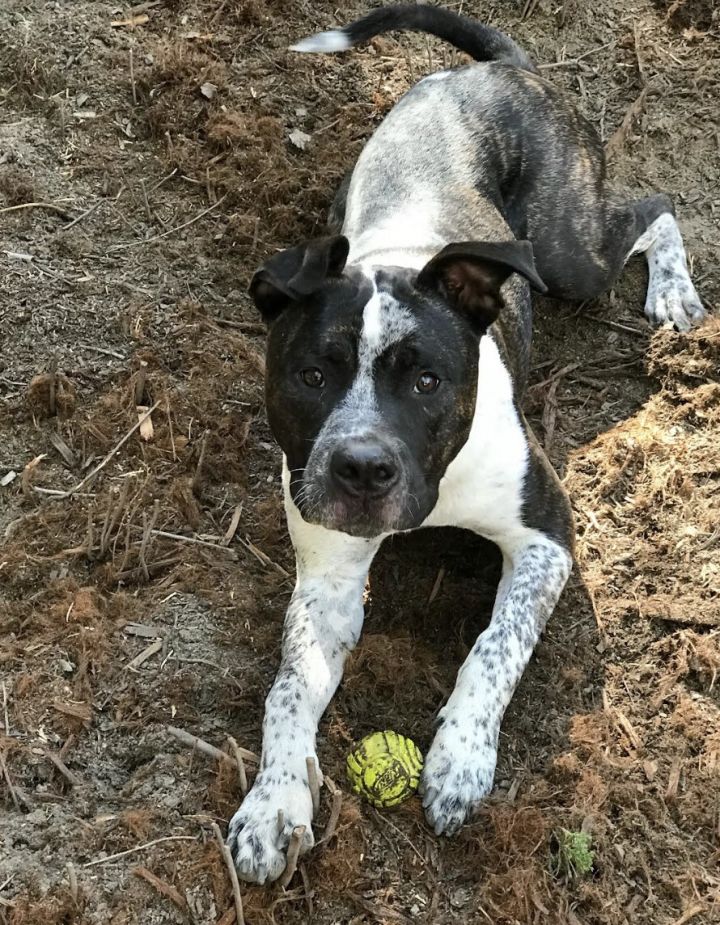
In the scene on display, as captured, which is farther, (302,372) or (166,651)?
(166,651)

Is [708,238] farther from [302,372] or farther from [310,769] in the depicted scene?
[310,769]

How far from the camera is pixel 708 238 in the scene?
21.0 ft

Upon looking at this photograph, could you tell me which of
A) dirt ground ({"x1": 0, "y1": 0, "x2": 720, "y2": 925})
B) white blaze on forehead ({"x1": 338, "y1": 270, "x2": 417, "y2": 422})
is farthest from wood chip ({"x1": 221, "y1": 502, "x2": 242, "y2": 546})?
white blaze on forehead ({"x1": 338, "y1": 270, "x2": 417, "y2": 422})

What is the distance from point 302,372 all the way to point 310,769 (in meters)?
1.36

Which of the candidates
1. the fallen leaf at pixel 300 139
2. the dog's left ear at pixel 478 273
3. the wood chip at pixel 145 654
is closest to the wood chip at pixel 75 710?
the wood chip at pixel 145 654

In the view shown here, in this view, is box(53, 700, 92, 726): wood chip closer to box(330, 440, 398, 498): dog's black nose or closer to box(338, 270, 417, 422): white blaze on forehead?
→ box(330, 440, 398, 498): dog's black nose

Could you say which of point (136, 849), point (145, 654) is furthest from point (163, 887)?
point (145, 654)

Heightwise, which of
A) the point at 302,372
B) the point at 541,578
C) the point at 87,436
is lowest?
the point at 87,436

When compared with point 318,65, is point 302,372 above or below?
above

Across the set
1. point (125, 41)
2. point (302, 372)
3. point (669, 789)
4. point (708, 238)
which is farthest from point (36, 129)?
point (669, 789)

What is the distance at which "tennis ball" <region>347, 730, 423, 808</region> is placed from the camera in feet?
13.2

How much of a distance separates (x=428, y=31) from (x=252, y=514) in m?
2.87

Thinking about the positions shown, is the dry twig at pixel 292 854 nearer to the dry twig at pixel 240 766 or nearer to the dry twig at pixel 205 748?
the dry twig at pixel 240 766

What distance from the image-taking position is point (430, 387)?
4070 mm
